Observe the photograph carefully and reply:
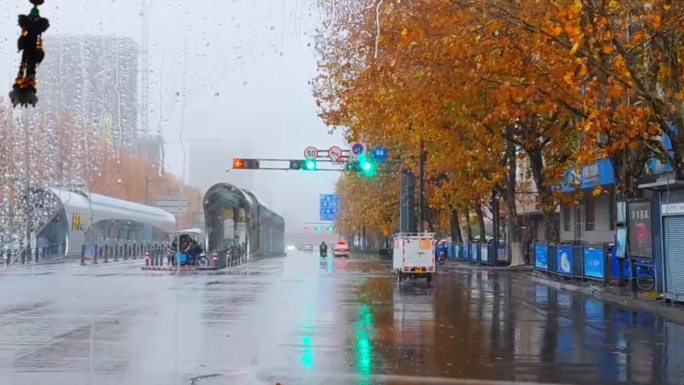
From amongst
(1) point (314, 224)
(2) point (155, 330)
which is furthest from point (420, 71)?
(1) point (314, 224)

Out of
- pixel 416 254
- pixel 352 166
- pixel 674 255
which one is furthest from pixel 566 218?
pixel 674 255

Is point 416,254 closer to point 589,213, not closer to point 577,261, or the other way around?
point 577,261

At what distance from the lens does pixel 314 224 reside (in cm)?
13200

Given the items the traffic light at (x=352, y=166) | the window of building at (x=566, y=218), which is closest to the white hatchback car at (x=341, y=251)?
the window of building at (x=566, y=218)

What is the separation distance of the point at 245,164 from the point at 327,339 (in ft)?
76.1

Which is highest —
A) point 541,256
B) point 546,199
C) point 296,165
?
point 296,165

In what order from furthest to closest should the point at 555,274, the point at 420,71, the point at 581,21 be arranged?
the point at 555,274
the point at 420,71
the point at 581,21

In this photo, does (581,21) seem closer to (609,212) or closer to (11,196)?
(609,212)

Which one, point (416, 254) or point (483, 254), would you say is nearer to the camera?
point (416, 254)

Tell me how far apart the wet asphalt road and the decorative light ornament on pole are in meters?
3.61

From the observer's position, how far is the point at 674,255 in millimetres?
17281

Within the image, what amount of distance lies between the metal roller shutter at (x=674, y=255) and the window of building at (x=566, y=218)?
26.7 meters

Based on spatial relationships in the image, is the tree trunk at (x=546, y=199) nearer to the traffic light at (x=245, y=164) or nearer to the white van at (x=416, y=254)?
the white van at (x=416, y=254)

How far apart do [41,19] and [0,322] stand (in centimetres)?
923
